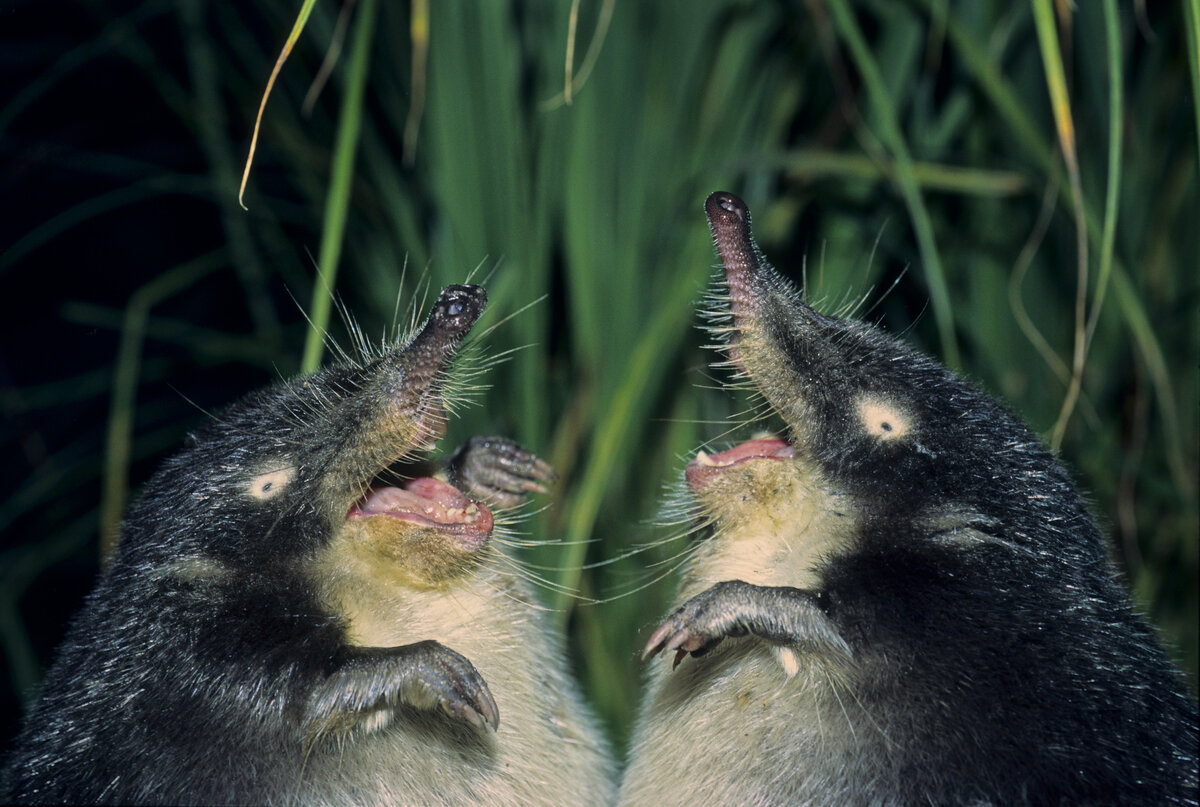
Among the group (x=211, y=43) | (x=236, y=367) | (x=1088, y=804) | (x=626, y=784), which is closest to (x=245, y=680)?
(x=626, y=784)

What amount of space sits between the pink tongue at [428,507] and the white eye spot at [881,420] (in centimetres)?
80

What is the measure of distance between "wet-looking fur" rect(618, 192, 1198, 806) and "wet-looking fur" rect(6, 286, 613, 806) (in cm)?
44

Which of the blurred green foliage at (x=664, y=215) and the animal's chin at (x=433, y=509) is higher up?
the blurred green foliage at (x=664, y=215)

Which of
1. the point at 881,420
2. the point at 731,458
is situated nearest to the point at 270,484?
the point at 731,458

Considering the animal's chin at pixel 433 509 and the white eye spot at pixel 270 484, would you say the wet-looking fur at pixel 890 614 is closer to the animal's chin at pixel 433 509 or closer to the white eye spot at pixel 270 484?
the animal's chin at pixel 433 509

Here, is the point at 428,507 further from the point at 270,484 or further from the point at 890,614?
the point at 890,614

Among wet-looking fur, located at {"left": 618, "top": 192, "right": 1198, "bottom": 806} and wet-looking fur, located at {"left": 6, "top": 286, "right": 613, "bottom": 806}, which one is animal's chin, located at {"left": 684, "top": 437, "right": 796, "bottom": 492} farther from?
wet-looking fur, located at {"left": 6, "top": 286, "right": 613, "bottom": 806}

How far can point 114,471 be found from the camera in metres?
3.57

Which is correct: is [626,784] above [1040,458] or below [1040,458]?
below

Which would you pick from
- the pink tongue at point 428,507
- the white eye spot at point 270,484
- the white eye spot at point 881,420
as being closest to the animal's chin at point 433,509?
the pink tongue at point 428,507

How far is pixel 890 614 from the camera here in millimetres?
2098

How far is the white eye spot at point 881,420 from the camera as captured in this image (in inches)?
88.6

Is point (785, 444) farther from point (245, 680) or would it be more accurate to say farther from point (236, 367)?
point (236, 367)

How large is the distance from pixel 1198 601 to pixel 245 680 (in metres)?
3.05
